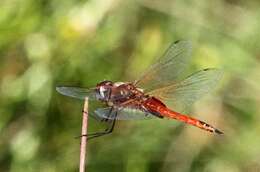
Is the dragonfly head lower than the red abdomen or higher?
higher

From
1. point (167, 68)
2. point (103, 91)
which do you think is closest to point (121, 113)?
point (103, 91)

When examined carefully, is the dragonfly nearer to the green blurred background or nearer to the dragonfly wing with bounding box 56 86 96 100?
the dragonfly wing with bounding box 56 86 96 100

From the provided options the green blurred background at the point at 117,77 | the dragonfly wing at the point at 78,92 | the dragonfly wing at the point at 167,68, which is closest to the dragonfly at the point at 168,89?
the dragonfly wing at the point at 167,68

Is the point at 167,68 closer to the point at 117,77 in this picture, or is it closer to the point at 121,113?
the point at 121,113

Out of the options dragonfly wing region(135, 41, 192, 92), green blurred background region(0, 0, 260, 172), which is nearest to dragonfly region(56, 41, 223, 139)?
dragonfly wing region(135, 41, 192, 92)

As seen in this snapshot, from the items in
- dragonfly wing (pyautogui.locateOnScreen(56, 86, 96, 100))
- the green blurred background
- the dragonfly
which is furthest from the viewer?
the green blurred background

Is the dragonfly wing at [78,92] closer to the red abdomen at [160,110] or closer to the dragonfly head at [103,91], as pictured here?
the dragonfly head at [103,91]

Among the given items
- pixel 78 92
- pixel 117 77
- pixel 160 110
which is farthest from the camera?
pixel 117 77
